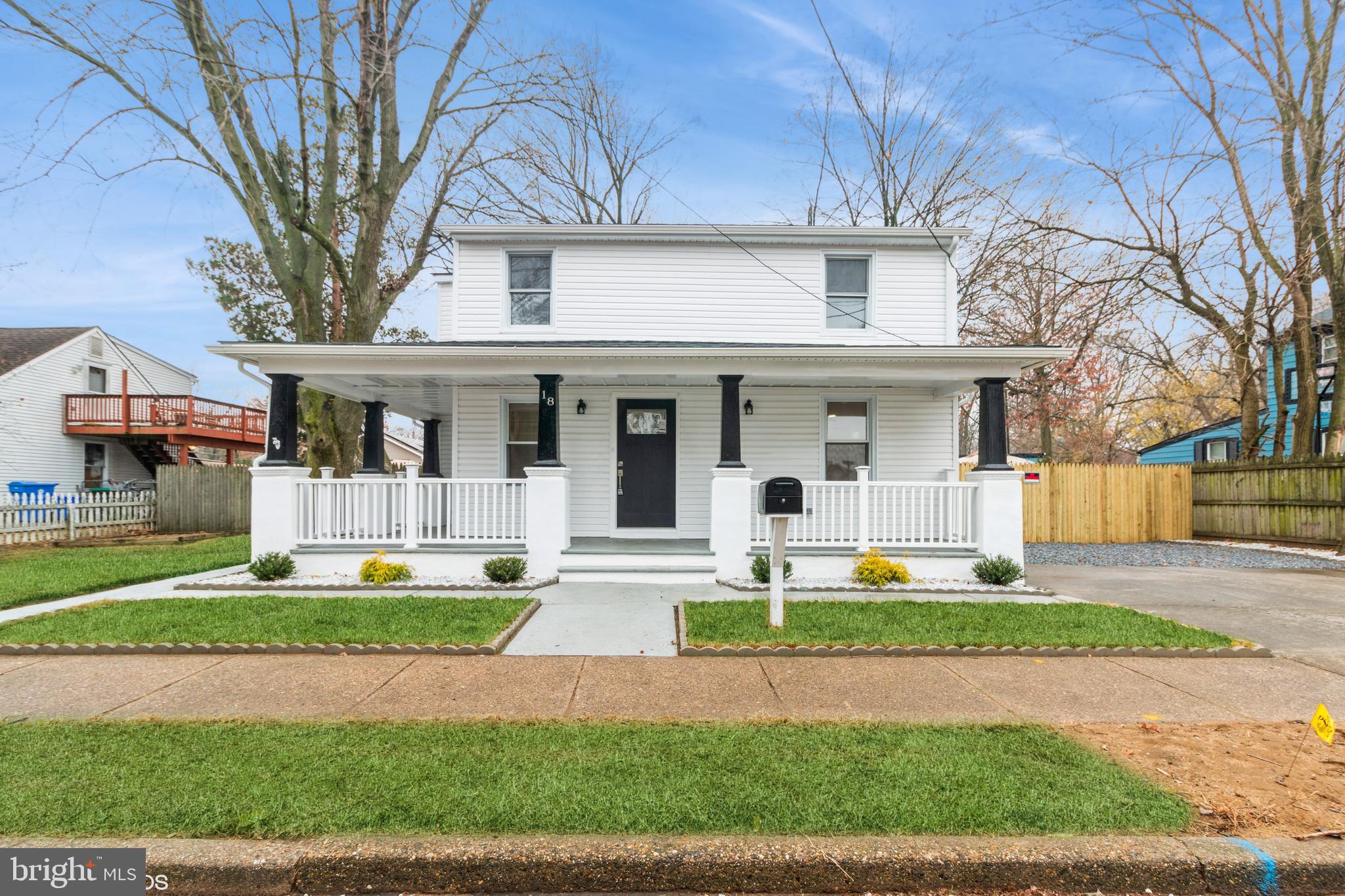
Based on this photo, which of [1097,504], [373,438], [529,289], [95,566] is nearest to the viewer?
[95,566]

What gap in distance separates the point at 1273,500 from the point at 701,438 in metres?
12.3

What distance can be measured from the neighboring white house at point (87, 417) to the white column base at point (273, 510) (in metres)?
17.7

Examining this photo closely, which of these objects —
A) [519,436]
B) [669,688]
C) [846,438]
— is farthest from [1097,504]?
[669,688]

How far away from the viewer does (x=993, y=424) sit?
26.6ft

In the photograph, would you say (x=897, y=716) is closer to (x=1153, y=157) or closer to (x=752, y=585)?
(x=752, y=585)

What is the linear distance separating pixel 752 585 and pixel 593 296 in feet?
18.1

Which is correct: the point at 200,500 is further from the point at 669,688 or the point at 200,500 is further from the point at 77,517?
the point at 669,688

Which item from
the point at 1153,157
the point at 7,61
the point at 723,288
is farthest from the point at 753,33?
the point at 7,61

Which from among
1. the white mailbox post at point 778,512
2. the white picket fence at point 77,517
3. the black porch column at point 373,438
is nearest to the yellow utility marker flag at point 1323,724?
the white mailbox post at point 778,512

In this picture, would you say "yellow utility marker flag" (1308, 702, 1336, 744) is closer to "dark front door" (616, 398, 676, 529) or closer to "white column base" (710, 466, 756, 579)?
"white column base" (710, 466, 756, 579)

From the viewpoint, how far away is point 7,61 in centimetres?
996

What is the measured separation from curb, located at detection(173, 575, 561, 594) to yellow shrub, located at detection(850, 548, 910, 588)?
12.9ft

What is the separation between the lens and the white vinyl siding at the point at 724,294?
10297mm

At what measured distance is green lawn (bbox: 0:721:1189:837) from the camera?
2.52 meters
